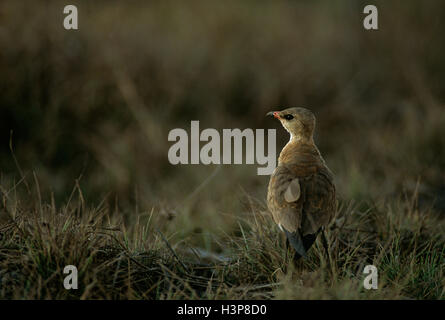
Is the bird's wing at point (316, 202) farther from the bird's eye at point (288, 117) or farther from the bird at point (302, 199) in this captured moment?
the bird's eye at point (288, 117)

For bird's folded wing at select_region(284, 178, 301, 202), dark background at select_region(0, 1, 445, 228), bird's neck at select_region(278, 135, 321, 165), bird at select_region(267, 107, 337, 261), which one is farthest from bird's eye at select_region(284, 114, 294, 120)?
dark background at select_region(0, 1, 445, 228)

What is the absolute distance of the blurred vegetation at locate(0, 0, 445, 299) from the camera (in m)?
2.92

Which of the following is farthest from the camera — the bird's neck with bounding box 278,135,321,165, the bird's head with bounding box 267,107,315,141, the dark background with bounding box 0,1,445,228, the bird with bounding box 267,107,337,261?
the dark background with bounding box 0,1,445,228

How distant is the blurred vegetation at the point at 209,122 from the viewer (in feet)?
9.57

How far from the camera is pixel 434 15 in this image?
25.5 feet

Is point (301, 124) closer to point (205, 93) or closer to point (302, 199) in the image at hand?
point (302, 199)

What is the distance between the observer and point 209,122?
6.14 meters

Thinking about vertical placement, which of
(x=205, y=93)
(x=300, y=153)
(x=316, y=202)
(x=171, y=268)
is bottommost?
(x=171, y=268)

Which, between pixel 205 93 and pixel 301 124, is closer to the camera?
pixel 301 124

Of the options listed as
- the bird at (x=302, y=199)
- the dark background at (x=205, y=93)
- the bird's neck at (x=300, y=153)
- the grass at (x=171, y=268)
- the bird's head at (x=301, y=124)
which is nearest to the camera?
the grass at (x=171, y=268)

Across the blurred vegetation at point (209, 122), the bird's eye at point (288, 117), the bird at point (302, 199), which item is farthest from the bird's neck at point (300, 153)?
the blurred vegetation at point (209, 122)

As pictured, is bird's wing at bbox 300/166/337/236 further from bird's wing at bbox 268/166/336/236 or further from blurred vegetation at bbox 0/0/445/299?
blurred vegetation at bbox 0/0/445/299

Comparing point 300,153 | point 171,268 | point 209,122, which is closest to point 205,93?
point 209,122
